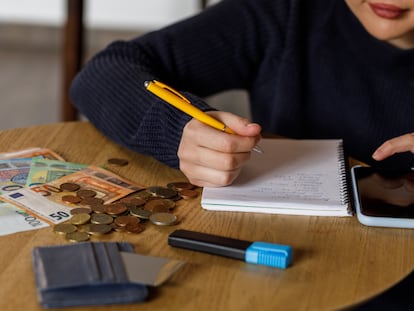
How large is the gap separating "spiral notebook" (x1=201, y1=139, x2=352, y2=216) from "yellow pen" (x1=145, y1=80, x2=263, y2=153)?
0.05m

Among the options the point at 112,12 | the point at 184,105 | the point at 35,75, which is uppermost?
the point at 184,105

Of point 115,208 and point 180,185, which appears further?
point 180,185

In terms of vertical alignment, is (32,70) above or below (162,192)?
below

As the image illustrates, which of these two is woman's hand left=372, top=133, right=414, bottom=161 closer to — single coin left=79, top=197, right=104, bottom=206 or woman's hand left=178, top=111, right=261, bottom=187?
woman's hand left=178, top=111, right=261, bottom=187

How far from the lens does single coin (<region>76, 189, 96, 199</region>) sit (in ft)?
3.37

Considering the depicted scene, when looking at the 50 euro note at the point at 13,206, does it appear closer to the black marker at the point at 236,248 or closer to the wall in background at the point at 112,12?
the black marker at the point at 236,248

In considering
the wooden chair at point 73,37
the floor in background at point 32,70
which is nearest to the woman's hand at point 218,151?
the wooden chair at point 73,37

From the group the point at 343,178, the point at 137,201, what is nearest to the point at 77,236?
the point at 137,201

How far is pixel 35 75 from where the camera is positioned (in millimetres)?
3582

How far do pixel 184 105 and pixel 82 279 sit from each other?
383 millimetres

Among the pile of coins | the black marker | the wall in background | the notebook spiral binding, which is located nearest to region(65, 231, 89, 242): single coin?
the pile of coins

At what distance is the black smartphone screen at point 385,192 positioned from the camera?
0.99 metres

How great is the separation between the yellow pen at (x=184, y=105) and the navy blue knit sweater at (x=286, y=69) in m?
0.19

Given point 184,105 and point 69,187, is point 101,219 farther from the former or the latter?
point 184,105
